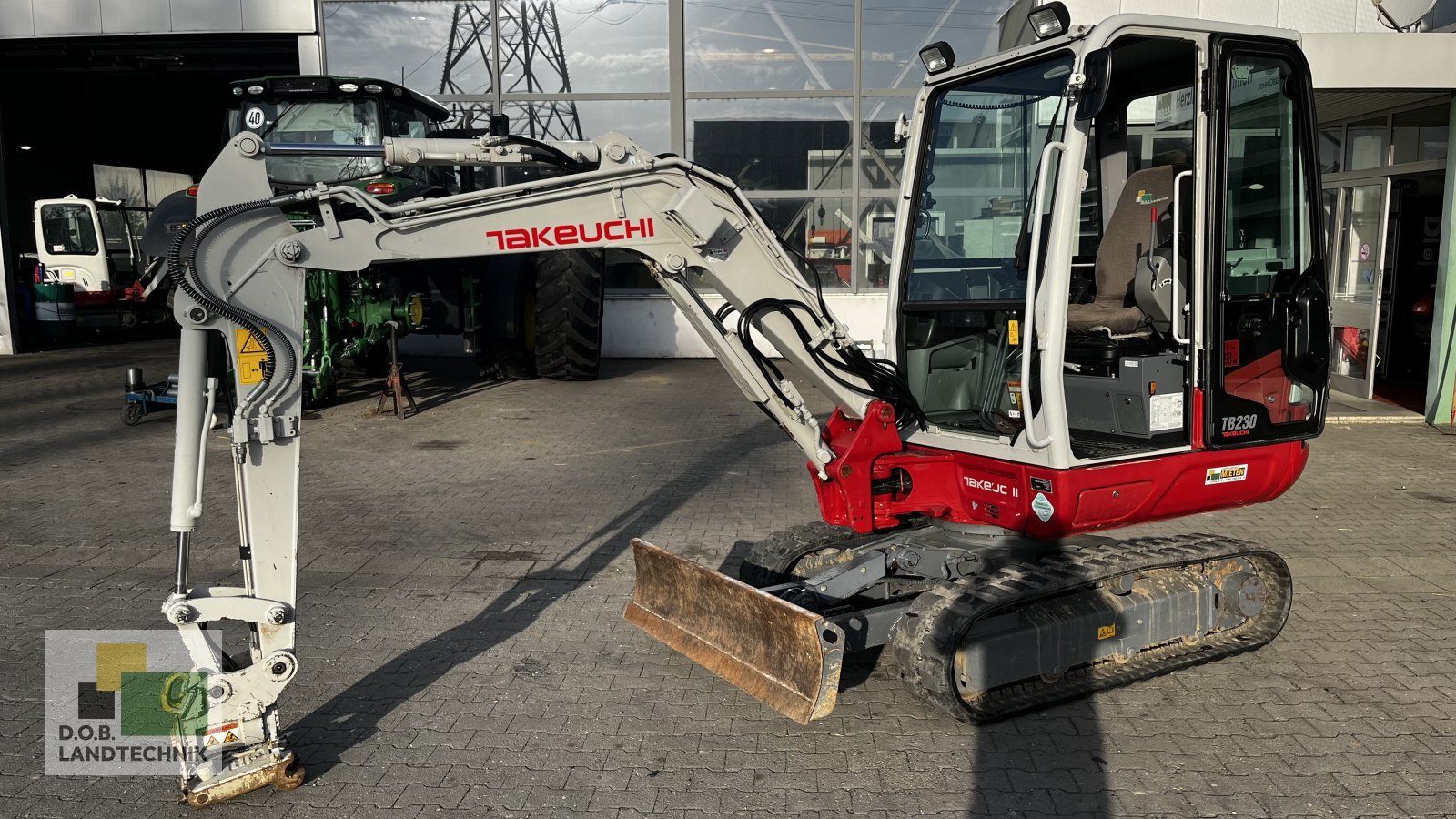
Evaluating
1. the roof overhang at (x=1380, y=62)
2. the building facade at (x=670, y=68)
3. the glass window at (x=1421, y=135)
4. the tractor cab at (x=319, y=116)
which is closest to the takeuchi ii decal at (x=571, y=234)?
the tractor cab at (x=319, y=116)

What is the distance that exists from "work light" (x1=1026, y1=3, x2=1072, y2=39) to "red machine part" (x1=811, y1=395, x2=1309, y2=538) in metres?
1.71

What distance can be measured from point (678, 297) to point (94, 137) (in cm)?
2606

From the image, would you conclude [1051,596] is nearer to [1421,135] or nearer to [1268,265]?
[1268,265]

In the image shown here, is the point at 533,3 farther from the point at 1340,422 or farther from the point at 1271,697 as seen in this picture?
the point at 1271,697

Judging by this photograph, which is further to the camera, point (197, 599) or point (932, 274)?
point (932, 274)

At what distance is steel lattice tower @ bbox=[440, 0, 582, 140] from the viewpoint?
16.5 metres

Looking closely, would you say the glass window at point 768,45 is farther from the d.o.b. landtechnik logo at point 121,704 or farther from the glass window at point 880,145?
the d.o.b. landtechnik logo at point 121,704

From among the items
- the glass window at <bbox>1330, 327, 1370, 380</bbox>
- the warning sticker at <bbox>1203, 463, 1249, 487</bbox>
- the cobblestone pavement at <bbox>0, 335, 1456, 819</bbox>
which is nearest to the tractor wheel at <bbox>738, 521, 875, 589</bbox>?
the cobblestone pavement at <bbox>0, 335, 1456, 819</bbox>

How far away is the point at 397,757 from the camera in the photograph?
4.23m

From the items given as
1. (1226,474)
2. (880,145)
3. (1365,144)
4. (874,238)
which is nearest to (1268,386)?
(1226,474)

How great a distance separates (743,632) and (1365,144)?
450 inches

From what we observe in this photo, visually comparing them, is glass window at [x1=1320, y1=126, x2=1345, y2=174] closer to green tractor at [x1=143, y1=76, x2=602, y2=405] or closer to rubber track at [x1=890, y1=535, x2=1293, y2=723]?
green tractor at [x1=143, y1=76, x2=602, y2=405]

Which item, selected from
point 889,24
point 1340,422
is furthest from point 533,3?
point 1340,422

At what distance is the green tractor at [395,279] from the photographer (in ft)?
37.3
